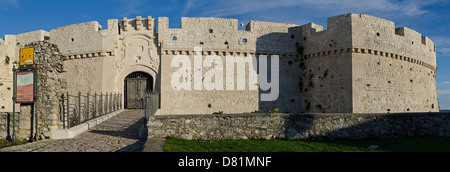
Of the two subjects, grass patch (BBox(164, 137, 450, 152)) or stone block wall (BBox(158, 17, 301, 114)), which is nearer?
grass patch (BBox(164, 137, 450, 152))

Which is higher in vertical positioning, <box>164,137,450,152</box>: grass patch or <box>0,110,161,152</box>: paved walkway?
<box>164,137,450,152</box>: grass patch

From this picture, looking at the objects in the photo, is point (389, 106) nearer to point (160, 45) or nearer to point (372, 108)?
point (372, 108)

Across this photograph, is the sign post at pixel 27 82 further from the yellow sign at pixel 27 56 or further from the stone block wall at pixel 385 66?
the stone block wall at pixel 385 66

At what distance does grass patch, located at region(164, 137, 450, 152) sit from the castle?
887cm

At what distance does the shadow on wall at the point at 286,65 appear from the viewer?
1892cm

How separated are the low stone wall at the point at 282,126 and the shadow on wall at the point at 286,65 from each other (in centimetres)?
1014

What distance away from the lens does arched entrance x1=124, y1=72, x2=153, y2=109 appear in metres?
18.4

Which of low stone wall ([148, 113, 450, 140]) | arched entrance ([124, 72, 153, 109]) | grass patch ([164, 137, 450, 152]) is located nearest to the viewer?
grass patch ([164, 137, 450, 152])

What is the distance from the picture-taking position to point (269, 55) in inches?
749

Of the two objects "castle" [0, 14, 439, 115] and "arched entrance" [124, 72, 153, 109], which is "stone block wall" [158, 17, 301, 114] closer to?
"castle" [0, 14, 439, 115]

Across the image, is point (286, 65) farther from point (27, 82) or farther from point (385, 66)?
point (27, 82)

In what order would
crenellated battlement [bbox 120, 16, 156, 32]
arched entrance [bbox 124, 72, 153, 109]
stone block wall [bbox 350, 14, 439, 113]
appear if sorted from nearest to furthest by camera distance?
stone block wall [bbox 350, 14, 439, 113], crenellated battlement [bbox 120, 16, 156, 32], arched entrance [bbox 124, 72, 153, 109]

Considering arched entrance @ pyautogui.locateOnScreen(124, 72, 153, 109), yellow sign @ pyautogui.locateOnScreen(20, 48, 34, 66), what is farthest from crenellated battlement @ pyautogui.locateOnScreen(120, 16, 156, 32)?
yellow sign @ pyautogui.locateOnScreen(20, 48, 34, 66)

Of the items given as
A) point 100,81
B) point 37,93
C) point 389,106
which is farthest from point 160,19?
point 389,106
